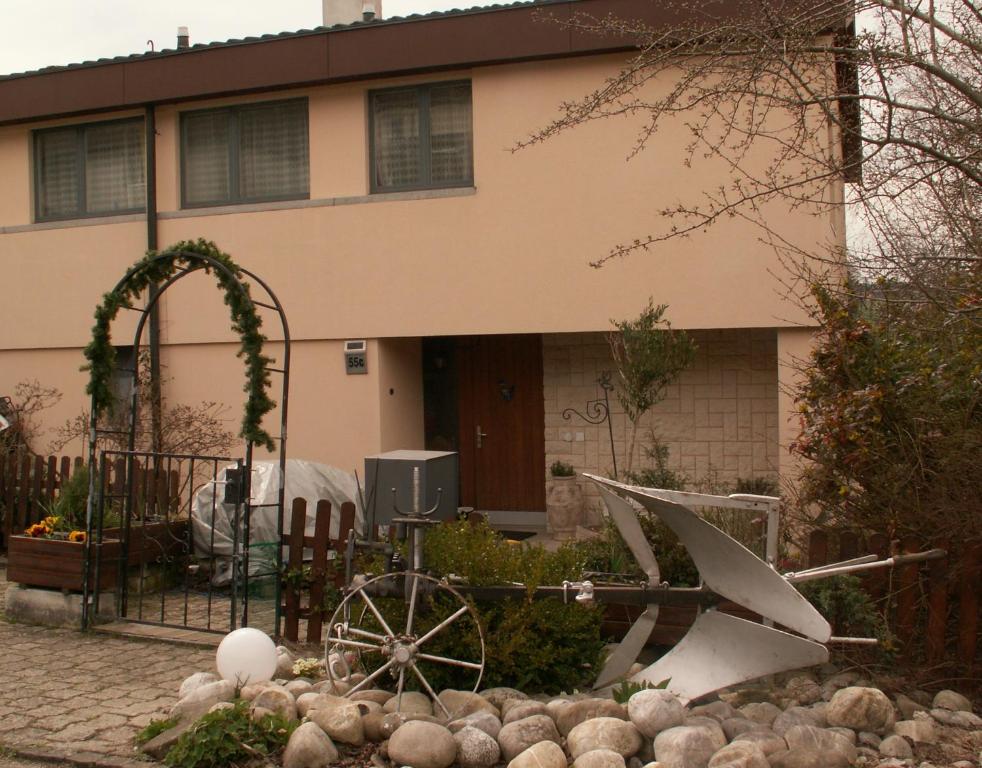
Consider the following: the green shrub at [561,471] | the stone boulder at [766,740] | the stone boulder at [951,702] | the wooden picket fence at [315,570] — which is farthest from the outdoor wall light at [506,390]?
the stone boulder at [766,740]

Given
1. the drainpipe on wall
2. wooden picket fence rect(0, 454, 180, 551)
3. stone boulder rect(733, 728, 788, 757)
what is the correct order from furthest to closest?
the drainpipe on wall < wooden picket fence rect(0, 454, 180, 551) < stone boulder rect(733, 728, 788, 757)

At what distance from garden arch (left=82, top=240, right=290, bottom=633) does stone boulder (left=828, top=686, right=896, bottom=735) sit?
3.86 meters

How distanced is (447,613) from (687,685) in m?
1.36

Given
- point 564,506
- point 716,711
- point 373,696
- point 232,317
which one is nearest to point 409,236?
point 564,506

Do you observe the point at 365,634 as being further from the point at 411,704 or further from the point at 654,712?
the point at 654,712

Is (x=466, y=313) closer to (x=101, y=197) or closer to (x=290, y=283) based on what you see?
(x=290, y=283)

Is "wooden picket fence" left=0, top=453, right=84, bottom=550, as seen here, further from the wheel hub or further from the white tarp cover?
the wheel hub

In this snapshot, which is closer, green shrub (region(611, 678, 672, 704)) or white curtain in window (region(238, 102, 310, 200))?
green shrub (region(611, 678, 672, 704))

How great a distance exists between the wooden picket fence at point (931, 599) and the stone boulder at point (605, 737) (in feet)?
6.26

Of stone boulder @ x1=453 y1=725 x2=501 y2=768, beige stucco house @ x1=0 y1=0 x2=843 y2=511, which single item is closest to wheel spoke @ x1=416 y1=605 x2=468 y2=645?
stone boulder @ x1=453 y1=725 x2=501 y2=768

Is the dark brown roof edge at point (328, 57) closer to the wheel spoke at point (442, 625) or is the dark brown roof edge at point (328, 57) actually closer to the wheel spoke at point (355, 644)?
the wheel spoke at point (442, 625)

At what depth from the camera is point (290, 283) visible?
1253 centimetres

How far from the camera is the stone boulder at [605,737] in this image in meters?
4.93

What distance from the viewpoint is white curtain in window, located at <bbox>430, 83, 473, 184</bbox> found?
12.0 m
